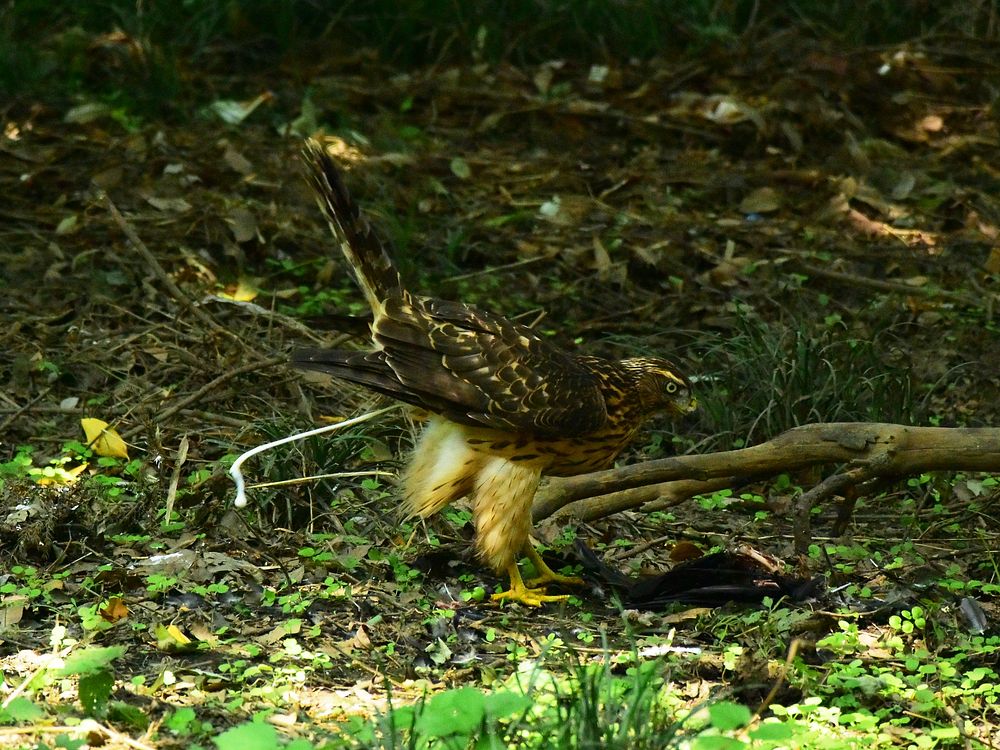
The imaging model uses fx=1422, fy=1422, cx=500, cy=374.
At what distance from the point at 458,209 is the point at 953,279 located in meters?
2.98

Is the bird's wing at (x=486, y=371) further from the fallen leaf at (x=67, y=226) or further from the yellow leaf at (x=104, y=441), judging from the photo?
the fallen leaf at (x=67, y=226)

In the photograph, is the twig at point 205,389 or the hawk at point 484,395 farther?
the twig at point 205,389

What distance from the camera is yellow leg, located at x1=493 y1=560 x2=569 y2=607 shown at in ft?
17.4

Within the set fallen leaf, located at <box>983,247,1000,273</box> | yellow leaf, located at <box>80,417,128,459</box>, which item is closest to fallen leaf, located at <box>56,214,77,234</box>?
yellow leaf, located at <box>80,417,128,459</box>

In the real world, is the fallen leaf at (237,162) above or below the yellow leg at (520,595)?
above

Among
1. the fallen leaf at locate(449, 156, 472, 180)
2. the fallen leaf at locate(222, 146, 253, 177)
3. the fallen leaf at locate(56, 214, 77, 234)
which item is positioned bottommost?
the fallen leaf at locate(449, 156, 472, 180)

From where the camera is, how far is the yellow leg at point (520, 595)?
5.32m

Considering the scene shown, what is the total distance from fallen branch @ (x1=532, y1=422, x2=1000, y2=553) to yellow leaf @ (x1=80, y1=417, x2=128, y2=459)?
2.23 m

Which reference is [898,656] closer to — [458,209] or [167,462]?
[167,462]

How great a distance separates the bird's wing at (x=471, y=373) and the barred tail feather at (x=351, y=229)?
→ 15 centimetres

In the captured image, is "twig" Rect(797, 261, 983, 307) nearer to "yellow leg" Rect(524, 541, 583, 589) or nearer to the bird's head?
the bird's head

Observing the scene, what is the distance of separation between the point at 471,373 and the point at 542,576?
2.89 feet

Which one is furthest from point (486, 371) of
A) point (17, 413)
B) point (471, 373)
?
point (17, 413)

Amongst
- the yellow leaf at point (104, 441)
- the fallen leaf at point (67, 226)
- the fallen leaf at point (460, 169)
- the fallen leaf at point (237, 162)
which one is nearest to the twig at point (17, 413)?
the yellow leaf at point (104, 441)
